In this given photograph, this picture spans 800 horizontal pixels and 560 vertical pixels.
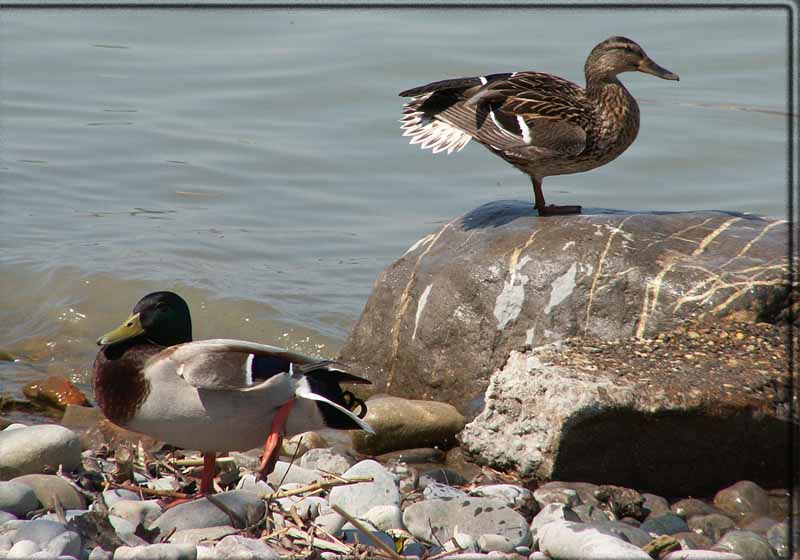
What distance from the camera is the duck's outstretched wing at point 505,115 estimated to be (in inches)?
245

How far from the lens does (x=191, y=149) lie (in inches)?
458

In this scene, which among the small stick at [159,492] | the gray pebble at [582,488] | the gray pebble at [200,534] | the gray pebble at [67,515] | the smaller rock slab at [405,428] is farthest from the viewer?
the smaller rock slab at [405,428]

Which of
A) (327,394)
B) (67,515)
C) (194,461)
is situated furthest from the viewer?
(194,461)

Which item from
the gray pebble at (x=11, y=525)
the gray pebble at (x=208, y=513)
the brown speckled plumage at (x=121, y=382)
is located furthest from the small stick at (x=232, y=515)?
the gray pebble at (x=11, y=525)

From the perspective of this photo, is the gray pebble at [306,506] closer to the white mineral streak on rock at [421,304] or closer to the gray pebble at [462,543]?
the gray pebble at [462,543]

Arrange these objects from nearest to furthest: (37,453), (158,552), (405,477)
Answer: (158,552), (37,453), (405,477)

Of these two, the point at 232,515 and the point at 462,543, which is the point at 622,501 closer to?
the point at 462,543

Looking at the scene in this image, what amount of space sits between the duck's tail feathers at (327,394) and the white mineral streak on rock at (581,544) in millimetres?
792

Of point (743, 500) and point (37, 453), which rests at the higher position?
point (37, 453)

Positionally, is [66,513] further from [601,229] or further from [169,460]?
[601,229]

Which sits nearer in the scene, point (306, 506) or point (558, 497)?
point (306, 506)

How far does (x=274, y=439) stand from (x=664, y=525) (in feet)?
5.67

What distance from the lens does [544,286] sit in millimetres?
5941

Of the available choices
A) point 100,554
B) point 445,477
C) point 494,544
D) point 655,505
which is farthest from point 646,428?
point 100,554
